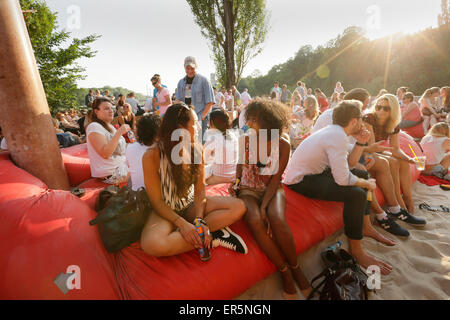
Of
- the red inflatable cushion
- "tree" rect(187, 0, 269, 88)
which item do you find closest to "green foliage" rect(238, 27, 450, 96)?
"tree" rect(187, 0, 269, 88)

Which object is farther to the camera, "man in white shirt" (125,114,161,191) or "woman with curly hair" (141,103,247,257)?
"man in white shirt" (125,114,161,191)

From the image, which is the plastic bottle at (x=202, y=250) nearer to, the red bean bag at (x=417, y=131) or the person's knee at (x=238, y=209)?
the person's knee at (x=238, y=209)

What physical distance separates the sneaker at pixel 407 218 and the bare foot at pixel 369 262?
854mm

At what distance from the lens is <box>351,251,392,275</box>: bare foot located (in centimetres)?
175

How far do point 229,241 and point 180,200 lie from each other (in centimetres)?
49

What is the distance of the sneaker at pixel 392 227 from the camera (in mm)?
2125

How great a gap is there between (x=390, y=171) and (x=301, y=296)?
198 cm

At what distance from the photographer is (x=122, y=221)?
58.2 inches

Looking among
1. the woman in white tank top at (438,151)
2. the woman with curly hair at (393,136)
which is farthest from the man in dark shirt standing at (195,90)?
the woman in white tank top at (438,151)

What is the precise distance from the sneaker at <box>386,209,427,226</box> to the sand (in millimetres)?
56

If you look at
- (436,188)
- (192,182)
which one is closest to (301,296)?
(192,182)

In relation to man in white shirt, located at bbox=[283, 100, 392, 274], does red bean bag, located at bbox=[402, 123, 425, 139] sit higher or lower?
lower

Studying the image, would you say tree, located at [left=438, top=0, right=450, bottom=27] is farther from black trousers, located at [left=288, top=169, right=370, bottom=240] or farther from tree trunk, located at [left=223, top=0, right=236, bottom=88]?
black trousers, located at [left=288, top=169, right=370, bottom=240]

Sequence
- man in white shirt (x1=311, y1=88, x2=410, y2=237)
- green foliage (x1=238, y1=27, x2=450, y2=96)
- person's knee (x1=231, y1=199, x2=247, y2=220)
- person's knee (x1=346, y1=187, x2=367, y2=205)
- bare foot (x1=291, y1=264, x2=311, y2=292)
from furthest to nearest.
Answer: green foliage (x1=238, y1=27, x2=450, y2=96), man in white shirt (x1=311, y1=88, x2=410, y2=237), person's knee (x1=346, y1=187, x2=367, y2=205), person's knee (x1=231, y1=199, x2=247, y2=220), bare foot (x1=291, y1=264, x2=311, y2=292)
